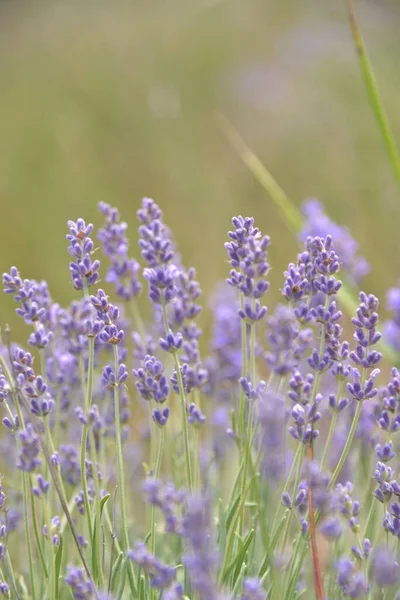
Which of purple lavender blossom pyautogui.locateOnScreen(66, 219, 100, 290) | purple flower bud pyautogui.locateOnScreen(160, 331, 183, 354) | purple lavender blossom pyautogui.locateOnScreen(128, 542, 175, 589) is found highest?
purple lavender blossom pyautogui.locateOnScreen(66, 219, 100, 290)

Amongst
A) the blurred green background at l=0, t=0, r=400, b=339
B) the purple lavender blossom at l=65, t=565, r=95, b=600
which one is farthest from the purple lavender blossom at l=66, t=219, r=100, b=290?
the blurred green background at l=0, t=0, r=400, b=339

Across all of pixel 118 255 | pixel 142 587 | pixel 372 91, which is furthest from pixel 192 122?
pixel 142 587

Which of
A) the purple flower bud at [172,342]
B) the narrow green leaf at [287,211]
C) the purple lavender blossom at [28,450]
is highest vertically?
the narrow green leaf at [287,211]

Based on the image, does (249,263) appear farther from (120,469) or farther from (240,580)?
(240,580)

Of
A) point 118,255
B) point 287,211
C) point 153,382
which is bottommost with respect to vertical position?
Result: point 153,382

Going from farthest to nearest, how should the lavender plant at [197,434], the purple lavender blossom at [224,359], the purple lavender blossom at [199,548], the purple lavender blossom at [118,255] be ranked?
the purple lavender blossom at [224,359] < the purple lavender blossom at [118,255] < the lavender plant at [197,434] < the purple lavender blossom at [199,548]

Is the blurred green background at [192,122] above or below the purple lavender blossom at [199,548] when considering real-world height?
above

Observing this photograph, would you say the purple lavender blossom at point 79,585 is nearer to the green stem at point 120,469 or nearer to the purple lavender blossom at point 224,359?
the green stem at point 120,469

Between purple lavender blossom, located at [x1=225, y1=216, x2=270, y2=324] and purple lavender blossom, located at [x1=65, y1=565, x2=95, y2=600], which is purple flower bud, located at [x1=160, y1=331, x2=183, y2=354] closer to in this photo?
purple lavender blossom, located at [x1=225, y1=216, x2=270, y2=324]

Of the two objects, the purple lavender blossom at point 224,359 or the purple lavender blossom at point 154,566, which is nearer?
the purple lavender blossom at point 154,566

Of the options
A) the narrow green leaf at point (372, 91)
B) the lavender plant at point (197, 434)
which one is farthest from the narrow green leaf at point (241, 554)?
the narrow green leaf at point (372, 91)
